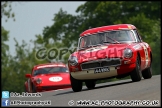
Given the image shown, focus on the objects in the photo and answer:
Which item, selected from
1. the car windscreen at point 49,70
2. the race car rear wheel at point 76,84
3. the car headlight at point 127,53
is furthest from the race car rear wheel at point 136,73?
the car windscreen at point 49,70

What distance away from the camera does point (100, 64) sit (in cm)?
1652

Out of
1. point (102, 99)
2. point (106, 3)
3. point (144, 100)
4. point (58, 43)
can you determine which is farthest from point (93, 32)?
point (58, 43)

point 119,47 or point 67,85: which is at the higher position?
point 119,47

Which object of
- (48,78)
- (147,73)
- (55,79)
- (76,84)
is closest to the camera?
(76,84)

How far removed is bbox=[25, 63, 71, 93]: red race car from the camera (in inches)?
939

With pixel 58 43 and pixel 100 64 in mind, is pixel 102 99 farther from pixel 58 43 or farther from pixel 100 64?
pixel 58 43

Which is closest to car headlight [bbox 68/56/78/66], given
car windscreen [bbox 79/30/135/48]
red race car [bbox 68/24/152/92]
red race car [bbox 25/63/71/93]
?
red race car [bbox 68/24/152/92]

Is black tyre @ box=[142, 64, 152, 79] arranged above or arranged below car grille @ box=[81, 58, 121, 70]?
below

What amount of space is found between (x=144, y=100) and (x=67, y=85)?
12.8 m

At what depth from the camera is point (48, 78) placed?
79.8ft

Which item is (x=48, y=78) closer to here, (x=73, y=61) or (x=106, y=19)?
(x=73, y=61)

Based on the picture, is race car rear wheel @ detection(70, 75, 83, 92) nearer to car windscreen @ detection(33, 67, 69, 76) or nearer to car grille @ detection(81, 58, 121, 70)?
car grille @ detection(81, 58, 121, 70)

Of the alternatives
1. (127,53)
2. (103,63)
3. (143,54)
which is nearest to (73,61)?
(103,63)

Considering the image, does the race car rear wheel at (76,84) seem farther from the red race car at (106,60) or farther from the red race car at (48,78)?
the red race car at (48,78)
